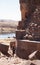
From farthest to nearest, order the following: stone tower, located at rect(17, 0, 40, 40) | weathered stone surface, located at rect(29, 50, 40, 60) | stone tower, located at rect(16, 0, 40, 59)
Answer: stone tower, located at rect(17, 0, 40, 40) < stone tower, located at rect(16, 0, 40, 59) < weathered stone surface, located at rect(29, 50, 40, 60)

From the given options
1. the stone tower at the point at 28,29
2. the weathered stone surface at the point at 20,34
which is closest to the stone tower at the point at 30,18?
the stone tower at the point at 28,29

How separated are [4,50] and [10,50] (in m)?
0.64

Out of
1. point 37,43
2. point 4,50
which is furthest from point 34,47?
point 4,50

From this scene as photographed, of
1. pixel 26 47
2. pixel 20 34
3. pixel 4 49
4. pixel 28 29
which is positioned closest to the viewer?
pixel 26 47

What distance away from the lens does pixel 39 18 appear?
11430 millimetres

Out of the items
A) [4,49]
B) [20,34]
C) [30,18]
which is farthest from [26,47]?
[30,18]

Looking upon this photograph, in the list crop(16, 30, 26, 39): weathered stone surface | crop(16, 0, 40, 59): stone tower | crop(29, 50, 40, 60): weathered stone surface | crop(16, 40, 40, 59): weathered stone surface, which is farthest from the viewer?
crop(16, 30, 26, 39): weathered stone surface

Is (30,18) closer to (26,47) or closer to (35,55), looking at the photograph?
(26,47)

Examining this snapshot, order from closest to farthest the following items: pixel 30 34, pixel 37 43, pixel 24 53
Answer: pixel 37 43 < pixel 24 53 < pixel 30 34

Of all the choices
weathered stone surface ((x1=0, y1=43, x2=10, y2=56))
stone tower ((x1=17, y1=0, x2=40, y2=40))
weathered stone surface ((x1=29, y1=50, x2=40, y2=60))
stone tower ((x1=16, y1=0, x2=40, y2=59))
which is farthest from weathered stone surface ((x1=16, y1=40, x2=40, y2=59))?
weathered stone surface ((x1=0, y1=43, x2=10, y2=56))

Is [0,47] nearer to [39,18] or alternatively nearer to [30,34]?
[30,34]

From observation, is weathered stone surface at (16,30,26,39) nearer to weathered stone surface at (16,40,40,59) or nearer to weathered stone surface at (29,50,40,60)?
weathered stone surface at (16,40,40,59)

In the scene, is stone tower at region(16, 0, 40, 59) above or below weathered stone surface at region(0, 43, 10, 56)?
above

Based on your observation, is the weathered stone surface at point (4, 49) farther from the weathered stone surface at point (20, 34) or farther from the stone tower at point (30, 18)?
the stone tower at point (30, 18)
